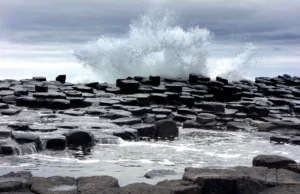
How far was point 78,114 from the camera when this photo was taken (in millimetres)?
12789

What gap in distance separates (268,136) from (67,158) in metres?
5.02

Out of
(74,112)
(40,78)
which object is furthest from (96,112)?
(40,78)

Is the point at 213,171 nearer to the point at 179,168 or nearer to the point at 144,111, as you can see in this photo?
the point at 179,168

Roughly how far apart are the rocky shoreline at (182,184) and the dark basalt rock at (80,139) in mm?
2699

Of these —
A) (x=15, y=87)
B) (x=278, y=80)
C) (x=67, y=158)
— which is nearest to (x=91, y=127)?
(x=67, y=158)

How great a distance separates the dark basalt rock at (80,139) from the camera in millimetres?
9471

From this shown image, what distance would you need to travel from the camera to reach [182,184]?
6160 mm

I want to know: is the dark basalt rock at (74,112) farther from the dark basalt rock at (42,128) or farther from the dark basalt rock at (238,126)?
the dark basalt rock at (238,126)

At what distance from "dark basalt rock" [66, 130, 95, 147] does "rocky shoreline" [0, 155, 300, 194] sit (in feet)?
8.86

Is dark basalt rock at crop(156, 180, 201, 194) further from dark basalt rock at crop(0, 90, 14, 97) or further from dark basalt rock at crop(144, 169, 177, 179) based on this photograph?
dark basalt rock at crop(0, 90, 14, 97)

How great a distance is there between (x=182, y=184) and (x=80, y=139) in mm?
3768

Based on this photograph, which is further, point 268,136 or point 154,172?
point 268,136

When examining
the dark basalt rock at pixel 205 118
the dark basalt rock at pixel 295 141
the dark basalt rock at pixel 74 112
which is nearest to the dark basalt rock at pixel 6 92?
the dark basalt rock at pixel 74 112

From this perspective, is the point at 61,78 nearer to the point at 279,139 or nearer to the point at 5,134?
the point at 5,134
